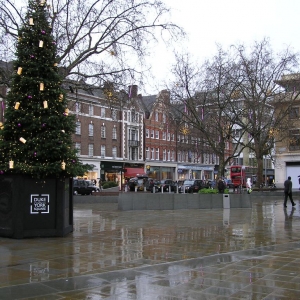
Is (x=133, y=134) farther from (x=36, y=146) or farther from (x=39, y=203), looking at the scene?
(x=39, y=203)

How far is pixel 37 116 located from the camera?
11.3 meters

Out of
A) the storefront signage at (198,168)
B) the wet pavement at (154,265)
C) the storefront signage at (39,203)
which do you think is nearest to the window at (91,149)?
the storefront signage at (198,168)

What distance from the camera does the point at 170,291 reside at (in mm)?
5691

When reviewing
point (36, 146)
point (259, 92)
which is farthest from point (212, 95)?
point (36, 146)

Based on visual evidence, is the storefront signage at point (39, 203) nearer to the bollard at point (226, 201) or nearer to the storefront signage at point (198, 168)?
the bollard at point (226, 201)

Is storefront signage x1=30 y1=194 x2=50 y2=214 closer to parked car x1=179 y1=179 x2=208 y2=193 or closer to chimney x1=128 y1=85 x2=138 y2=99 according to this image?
chimney x1=128 y1=85 x2=138 y2=99

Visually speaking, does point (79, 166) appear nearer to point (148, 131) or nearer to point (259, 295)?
point (259, 295)

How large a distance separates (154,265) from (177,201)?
14.4 metres

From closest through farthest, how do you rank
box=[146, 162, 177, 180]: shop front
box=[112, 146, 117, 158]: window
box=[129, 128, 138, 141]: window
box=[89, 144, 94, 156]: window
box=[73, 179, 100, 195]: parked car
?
box=[73, 179, 100, 195]: parked car
box=[89, 144, 94, 156]: window
box=[112, 146, 117, 158]: window
box=[129, 128, 138, 141]: window
box=[146, 162, 177, 180]: shop front

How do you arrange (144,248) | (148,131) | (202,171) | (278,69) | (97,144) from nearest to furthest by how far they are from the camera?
(144,248) < (278,69) < (97,144) < (148,131) < (202,171)

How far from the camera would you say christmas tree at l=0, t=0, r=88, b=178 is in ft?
35.9

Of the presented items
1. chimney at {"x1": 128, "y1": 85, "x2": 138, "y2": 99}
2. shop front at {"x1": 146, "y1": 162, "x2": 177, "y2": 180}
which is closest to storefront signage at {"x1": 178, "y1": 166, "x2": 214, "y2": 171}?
shop front at {"x1": 146, "y1": 162, "x2": 177, "y2": 180}

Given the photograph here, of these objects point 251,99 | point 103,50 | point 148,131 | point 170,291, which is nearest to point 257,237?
point 170,291

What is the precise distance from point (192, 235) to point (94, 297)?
21.2 ft
